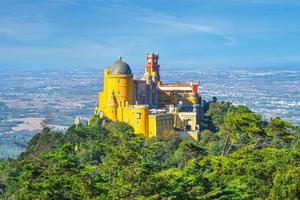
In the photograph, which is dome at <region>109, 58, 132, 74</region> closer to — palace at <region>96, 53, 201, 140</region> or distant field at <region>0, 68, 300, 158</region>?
palace at <region>96, 53, 201, 140</region>

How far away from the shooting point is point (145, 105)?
50312 millimetres

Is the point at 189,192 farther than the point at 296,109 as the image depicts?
No

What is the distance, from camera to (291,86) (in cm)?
17150

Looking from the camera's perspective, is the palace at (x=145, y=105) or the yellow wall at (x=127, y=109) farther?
the palace at (x=145, y=105)

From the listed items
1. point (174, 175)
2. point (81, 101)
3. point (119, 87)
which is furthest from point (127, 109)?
point (81, 101)

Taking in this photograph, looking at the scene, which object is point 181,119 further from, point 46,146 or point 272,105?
point 272,105

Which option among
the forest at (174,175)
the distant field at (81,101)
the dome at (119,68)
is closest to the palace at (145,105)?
the dome at (119,68)

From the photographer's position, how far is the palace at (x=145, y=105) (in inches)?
1964

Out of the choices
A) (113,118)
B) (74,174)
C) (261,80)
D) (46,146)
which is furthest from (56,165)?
(261,80)

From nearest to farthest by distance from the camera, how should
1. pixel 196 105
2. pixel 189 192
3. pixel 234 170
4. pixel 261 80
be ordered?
pixel 189 192
pixel 234 170
pixel 196 105
pixel 261 80

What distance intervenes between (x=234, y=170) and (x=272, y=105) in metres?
112

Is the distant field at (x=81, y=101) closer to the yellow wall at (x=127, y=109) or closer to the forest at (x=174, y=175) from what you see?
the yellow wall at (x=127, y=109)

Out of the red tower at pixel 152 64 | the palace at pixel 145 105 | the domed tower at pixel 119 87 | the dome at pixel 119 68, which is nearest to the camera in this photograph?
the palace at pixel 145 105

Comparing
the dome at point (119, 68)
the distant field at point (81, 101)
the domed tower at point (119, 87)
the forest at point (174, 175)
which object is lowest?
the distant field at point (81, 101)
